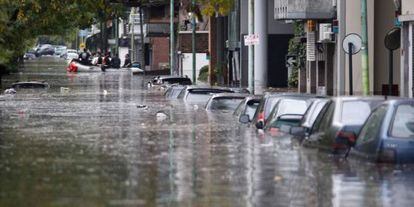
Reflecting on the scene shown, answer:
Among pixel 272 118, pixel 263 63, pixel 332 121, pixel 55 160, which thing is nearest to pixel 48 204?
pixel 55 160

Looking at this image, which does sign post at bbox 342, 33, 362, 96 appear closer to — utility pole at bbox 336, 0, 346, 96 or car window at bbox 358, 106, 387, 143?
utility pole at bbox 336, 0, 346, 96

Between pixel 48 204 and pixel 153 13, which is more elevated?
pixel 153 13

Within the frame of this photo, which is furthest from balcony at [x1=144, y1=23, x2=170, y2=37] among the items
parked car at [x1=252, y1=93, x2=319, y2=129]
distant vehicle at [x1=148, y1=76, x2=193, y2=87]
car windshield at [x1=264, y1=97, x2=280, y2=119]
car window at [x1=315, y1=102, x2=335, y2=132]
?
car window at [x1=315, y1=102, x2=335, y2=132]

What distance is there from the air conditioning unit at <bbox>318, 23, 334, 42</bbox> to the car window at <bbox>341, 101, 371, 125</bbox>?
2144 centimetres

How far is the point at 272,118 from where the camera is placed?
22.3m

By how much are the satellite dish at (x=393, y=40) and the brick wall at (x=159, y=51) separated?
6880 cm

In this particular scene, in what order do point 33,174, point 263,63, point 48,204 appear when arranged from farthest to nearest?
point 263,63, point 33,174, point 48,204

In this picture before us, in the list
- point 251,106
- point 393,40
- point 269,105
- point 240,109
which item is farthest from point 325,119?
point 393,40

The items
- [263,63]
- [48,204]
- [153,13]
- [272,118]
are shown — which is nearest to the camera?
[48,204]

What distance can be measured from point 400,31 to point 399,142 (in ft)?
55.0

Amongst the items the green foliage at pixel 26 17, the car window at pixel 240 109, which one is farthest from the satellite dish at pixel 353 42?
the green foliage at pixel 26 17

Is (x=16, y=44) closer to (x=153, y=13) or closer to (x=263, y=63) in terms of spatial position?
(x=263, y=63)

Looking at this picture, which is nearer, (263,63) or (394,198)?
(394,198)

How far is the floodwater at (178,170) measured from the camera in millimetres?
13164
